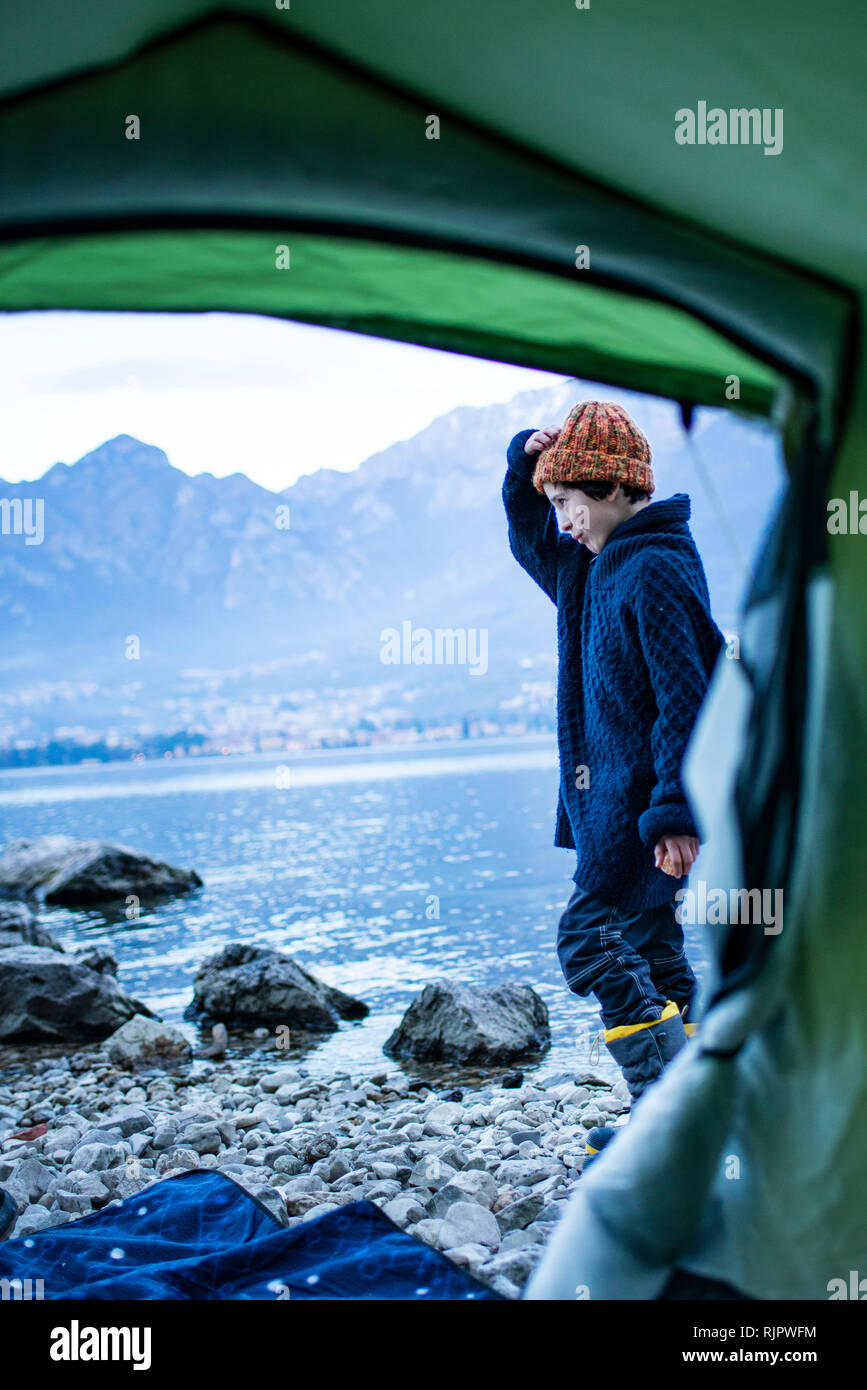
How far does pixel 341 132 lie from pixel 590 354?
3.08ft

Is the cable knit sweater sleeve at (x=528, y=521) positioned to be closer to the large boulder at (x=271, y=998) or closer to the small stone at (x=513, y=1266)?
the small stone at (x=513, y=1266)

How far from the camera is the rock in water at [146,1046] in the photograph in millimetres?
3836

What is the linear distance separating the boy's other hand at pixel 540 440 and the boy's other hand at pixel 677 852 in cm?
94

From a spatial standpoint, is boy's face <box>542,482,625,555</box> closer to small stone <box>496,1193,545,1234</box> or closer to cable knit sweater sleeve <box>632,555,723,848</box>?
cable knit sweater sleeve <box>632,555,723,848</box>

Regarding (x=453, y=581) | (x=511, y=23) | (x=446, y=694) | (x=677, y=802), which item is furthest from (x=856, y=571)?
→ (x=453, y=581)

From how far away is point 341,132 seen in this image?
1654mm

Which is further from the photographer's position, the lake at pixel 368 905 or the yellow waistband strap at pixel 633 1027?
the lake at pixel 368 905

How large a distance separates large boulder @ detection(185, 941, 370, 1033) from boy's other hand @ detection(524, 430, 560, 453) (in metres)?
2.84

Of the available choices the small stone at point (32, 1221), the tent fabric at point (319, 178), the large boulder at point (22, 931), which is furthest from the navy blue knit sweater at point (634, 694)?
the large boulder at point (22, 931)

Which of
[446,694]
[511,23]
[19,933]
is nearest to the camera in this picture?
[511,23]

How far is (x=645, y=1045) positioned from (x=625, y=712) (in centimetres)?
68

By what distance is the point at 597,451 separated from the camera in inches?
88.4
